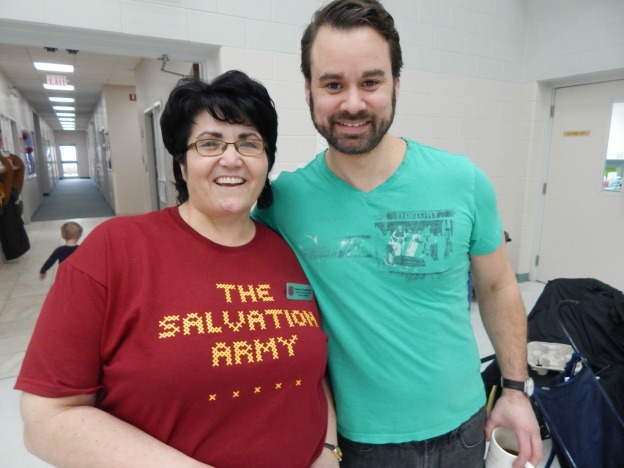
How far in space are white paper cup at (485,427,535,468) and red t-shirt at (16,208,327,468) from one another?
0.48m

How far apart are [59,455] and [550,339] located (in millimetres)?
2543

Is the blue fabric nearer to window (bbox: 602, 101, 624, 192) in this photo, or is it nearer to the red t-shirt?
the red t-shirt

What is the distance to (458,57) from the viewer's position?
12.7 feet

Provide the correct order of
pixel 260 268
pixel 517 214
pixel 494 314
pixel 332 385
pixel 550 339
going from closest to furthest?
pixel 260 268 < pixel 332 385 < pixel 494 314 < pixel 550 339 < pixel 517 214

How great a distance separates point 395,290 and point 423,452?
42cm

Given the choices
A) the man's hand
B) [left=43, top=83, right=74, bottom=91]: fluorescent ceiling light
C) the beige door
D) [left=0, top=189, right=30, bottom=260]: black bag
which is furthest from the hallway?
the man's hand

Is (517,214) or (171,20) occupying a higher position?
(171,20)

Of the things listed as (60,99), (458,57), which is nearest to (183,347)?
(458,57)

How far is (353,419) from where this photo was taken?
41.8 inches

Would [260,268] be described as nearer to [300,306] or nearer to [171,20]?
[300,306]

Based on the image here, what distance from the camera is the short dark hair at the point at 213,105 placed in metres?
0.96

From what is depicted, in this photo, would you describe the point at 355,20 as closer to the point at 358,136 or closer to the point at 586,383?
the point at 358,136

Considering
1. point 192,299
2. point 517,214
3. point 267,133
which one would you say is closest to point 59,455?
point 192,299

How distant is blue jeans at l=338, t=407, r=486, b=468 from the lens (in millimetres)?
1052
